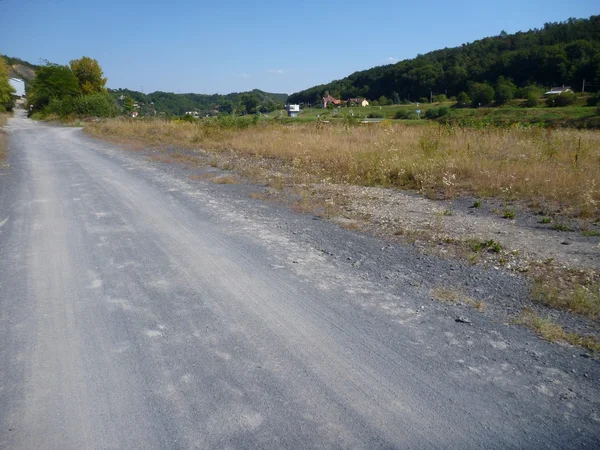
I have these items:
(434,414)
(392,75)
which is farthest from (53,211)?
(392,75)

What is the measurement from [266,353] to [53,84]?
60768 millimetres

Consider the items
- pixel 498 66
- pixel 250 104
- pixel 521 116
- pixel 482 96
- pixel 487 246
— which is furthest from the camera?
pixel 498 66

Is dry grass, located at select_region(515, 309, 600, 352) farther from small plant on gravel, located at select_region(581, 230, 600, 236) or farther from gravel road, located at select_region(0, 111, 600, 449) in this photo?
small plant on gravel, located at select_region(581, 230, 600, 236)

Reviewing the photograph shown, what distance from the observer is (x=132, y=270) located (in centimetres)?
527

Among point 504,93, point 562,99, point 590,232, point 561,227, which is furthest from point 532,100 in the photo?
point 590,232

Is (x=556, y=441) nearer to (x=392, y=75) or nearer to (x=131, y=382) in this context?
(x=131, y=382)

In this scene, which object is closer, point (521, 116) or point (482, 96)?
point (521, 116)

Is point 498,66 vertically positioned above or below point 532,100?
above

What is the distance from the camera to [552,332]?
373cm

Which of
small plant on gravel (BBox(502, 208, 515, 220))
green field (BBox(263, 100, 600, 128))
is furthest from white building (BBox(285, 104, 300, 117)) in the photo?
small plant on gravel (BBox(502, 208, 515, 220))

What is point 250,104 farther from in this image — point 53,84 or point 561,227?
point 561,227

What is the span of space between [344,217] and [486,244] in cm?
250

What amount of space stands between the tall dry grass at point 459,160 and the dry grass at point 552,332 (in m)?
4.11

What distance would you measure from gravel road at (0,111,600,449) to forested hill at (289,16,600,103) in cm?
4576
